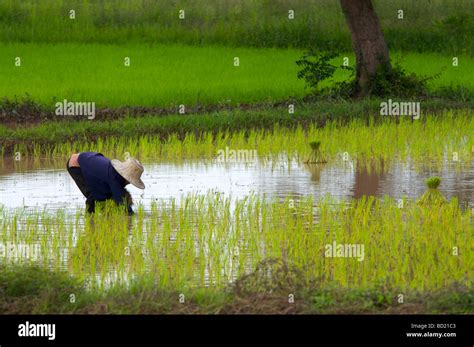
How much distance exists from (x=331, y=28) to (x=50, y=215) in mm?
14838

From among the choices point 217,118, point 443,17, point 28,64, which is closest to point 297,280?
point 217,118

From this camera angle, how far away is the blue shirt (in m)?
8.30

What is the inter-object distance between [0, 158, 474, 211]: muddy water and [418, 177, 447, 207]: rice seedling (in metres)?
0.66

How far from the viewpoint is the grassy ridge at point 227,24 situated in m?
22.1

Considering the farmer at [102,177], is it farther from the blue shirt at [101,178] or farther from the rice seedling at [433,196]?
the rice seedling at [433,196]

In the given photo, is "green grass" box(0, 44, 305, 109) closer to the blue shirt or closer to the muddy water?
the muddy water

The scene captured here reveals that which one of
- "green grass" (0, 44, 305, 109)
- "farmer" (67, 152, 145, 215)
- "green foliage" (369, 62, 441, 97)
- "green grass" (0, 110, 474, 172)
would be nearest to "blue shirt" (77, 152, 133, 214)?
"farmer" (67, 152, 145, 215)

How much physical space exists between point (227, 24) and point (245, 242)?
15760mm

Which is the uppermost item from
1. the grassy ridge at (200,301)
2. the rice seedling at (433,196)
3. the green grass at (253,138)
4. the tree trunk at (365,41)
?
the tree trunk at (365,41)


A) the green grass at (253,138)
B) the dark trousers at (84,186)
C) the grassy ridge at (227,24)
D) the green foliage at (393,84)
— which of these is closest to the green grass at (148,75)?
the grassy ridge at (227,24)

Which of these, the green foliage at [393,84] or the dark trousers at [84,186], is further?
the green foliage at [393,84]

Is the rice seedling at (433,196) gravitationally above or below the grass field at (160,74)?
below

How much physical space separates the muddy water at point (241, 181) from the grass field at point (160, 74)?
391 centimetres

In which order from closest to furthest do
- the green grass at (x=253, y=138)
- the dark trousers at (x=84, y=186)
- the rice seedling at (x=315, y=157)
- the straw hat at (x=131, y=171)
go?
the straw hat at (x=131, y=171) < the dark trousers at (x=84, y=186) < the rice seedling at (x=315, y=157) < the green grass at (x=253, y=138)
